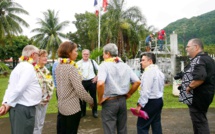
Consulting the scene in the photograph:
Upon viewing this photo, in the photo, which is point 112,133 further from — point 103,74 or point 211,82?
point 211,82

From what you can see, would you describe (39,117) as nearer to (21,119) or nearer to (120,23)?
(21,119)

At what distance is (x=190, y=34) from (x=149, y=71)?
173 ft

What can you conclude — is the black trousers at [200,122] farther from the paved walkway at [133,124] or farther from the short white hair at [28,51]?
the short white hair at [28,51]

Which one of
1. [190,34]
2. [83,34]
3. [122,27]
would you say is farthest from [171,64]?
[190,34]

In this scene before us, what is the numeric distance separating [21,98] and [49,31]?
116 ft

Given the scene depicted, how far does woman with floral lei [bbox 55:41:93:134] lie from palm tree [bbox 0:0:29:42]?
24.4 meters

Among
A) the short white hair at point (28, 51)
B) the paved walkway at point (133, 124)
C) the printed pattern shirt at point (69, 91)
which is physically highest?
the short white hair at point (28, 51)

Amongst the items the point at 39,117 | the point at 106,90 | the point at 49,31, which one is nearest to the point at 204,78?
the point at 106,90

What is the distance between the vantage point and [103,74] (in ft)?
10.3

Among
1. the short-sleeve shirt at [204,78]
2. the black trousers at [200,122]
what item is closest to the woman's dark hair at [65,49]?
the short-sleeve shirt at [204,78]

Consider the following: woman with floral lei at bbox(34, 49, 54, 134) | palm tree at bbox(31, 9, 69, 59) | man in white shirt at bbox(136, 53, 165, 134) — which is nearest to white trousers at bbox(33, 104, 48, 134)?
woman with floral lei at bbox(34, 49, 54, 134)

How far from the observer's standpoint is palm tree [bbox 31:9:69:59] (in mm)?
36219

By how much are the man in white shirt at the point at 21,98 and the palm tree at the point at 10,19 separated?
24.5m

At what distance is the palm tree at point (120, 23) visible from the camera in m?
20.9
